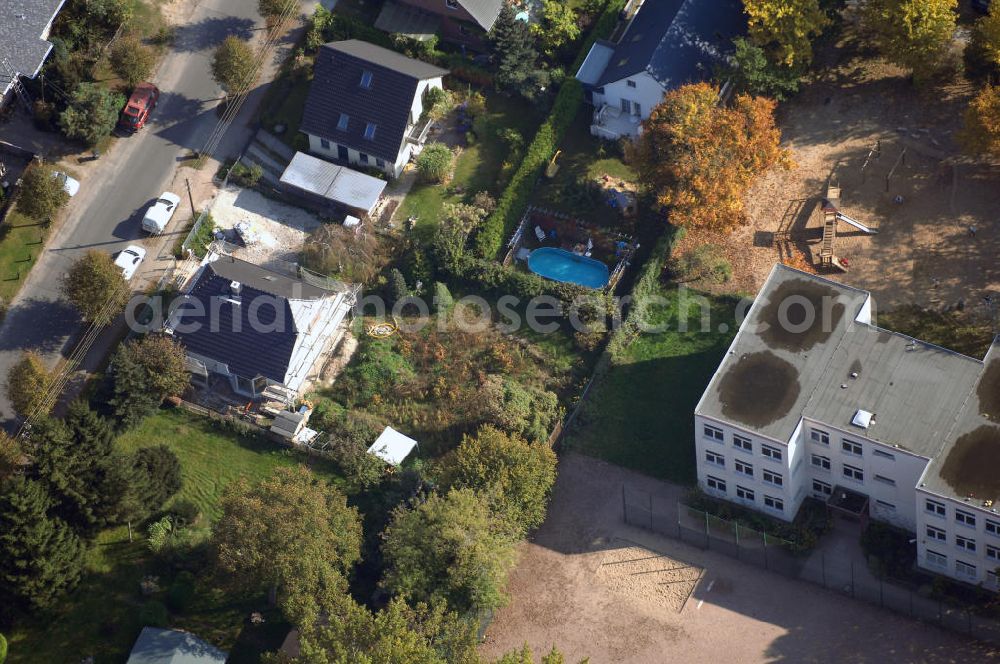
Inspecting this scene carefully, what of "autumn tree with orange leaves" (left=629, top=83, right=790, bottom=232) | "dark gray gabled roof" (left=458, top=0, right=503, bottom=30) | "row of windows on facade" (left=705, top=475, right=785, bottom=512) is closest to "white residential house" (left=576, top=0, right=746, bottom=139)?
"autumn tree with orange leaves" (left=629, top=83, right=790, bottom=232)

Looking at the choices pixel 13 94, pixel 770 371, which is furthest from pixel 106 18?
pixel 770 371

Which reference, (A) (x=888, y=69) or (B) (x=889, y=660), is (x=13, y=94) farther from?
(B) (x=889, y=660)

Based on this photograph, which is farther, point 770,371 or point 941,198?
point 941,198

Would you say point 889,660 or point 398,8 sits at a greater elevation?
point 398,8

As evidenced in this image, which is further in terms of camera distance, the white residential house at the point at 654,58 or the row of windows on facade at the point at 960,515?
the white residential house at the point at 654,58

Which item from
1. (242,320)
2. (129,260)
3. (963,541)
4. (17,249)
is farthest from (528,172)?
(963,541)

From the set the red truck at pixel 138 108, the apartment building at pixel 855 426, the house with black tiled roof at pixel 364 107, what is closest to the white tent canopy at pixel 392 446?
the apartment building at pixel 855 426

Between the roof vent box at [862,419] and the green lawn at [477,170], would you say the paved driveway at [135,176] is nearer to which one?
the green lawn at [477,170]
